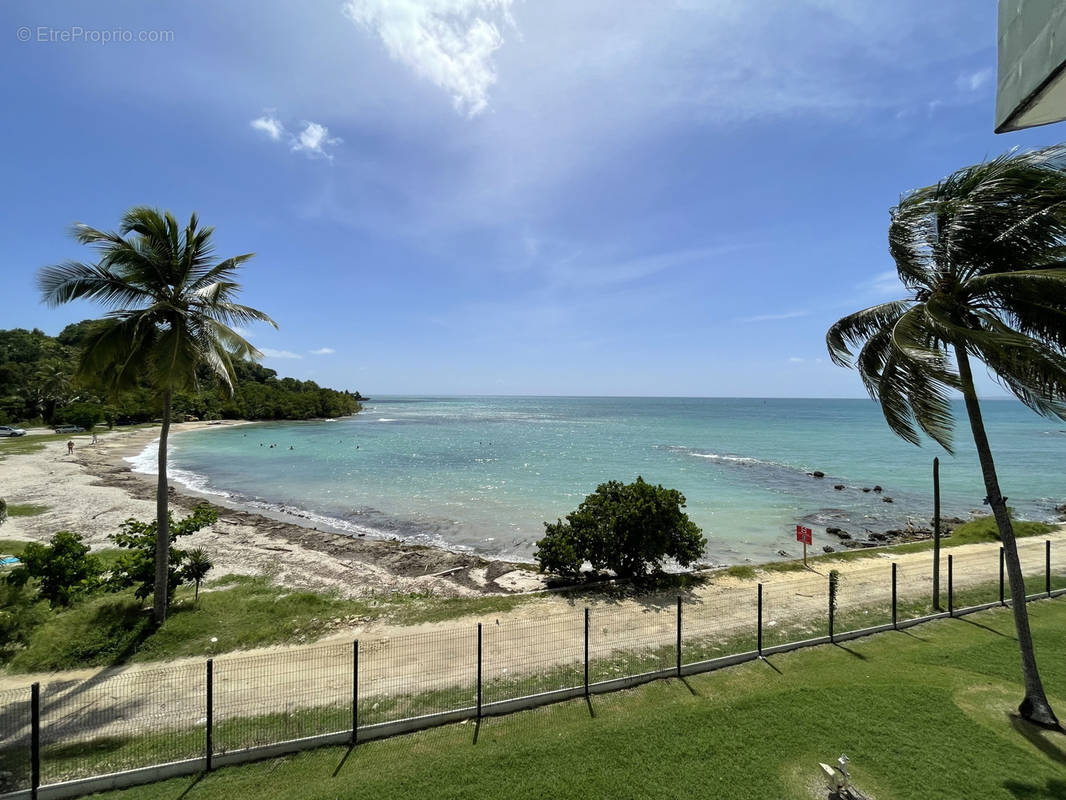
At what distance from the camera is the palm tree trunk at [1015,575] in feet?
22.9

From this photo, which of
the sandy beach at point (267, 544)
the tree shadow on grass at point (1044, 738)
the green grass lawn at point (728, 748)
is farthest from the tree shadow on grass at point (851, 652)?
the sandy beach at point (267, 544)

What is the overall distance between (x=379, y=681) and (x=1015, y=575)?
452 inches

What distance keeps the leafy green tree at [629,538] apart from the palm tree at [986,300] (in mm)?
7762

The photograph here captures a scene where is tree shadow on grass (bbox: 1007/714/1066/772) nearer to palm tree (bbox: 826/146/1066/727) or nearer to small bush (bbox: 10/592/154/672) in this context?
palm tree (bbox: 826/146/1066/727)

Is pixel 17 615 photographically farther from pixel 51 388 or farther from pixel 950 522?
pixel 51 388

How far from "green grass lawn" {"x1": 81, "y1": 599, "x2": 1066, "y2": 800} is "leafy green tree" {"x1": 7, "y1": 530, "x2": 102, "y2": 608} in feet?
22.3

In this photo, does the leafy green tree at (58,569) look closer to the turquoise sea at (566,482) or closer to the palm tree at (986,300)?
the turquoise sea at (566,482)

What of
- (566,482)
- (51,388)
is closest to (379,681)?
(566,482)

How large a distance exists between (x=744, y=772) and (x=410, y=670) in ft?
21.0

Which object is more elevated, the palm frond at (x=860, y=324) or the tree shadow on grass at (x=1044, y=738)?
the palm frond at (x=860, y=324)

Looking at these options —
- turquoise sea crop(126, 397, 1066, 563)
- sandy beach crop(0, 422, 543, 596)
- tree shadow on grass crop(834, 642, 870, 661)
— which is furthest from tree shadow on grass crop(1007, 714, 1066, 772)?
turquoise sea crop(126, 397, 1066, 563)

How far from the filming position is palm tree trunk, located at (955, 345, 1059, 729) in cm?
698

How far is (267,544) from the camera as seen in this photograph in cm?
1955

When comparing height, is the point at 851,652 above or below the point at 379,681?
above
